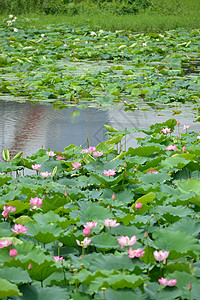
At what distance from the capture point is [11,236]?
169 cm

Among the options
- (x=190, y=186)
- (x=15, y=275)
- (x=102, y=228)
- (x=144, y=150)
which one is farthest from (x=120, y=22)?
(x=15, y=275)

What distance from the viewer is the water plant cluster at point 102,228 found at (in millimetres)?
1297

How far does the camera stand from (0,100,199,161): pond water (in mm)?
3311

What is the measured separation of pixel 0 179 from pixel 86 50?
5.94 meters

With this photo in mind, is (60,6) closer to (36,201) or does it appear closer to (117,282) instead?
(36,201)

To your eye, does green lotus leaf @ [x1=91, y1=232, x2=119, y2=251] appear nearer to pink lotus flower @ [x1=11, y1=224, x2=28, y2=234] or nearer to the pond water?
pink lotus flower @ [x1=11, y1=224, x2=28, y2=234]

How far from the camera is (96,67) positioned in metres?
6.50

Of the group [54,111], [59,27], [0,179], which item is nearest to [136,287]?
[0,179]

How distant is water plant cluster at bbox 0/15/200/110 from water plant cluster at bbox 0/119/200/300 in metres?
1.94

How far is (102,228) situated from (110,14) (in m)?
11.2

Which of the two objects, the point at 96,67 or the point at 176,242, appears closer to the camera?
the point at 176,242

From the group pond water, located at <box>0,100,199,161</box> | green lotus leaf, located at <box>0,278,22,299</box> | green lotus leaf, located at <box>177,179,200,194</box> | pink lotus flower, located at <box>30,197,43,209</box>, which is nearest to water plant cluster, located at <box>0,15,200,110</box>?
pond water, located at <box>0,100,199,161</box>

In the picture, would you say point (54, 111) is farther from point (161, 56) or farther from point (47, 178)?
point (161, 56)

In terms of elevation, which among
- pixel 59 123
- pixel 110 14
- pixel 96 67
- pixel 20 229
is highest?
pixel 20 229
